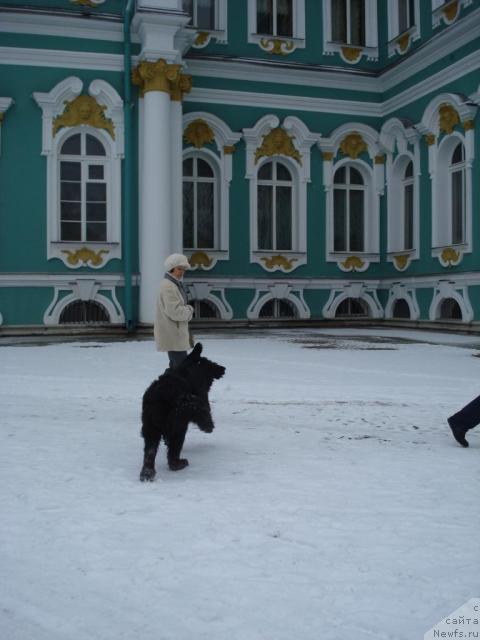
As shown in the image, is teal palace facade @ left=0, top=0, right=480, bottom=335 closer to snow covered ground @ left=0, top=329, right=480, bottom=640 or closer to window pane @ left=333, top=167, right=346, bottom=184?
window pane @ left=333, top=167, right=346, bottom=184

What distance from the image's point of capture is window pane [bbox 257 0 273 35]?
18797 mm

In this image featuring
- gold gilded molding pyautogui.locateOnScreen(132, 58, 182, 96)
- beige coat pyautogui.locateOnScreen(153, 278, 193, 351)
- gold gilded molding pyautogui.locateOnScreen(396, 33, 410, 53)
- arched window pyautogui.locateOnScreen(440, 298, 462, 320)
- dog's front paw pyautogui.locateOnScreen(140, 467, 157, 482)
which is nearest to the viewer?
dog's front paw pyautogui.locateOnScreen(140, 467, 157, 482)

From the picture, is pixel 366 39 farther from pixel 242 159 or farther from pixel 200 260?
pixel 200 260

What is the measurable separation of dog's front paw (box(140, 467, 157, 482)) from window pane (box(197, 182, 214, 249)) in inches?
551

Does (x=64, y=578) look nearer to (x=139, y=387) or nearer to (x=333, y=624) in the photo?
(x=333, y=624)

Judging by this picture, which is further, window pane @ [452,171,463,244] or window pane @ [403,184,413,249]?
window pane @ [403,184,413,249]

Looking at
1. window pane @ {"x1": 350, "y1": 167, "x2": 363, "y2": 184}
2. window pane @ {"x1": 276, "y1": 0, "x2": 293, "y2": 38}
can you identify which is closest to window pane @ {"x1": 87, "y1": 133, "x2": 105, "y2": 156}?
window pane @ {"x1": 276, "y1": 0, "x2": 293, "y2": 38}

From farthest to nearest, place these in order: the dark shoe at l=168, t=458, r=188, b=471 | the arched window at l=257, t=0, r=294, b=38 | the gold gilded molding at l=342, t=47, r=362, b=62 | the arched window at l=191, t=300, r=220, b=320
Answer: the gold gilded molding at l=342, t=47, r=362, b=62, the arched window at l=257, t=0, r=294, b=38, the arched window at l=191, t=300, r=220, b=320, the dark shoe at l=168, t=458, r=188, b=471

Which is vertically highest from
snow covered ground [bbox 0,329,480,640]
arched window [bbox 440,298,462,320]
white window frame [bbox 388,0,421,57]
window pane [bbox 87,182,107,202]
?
white window frame [bbox 388,0,421,57]

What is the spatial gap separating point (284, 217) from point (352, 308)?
9.80 feet

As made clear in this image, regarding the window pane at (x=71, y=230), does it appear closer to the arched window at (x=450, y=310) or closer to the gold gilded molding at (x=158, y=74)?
the gold gilded molding at (x=158, y=74)

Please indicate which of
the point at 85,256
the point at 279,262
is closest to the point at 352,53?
the point at 279,262

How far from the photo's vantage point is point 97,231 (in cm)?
1692

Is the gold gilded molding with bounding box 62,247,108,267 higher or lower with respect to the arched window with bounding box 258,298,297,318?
higher
